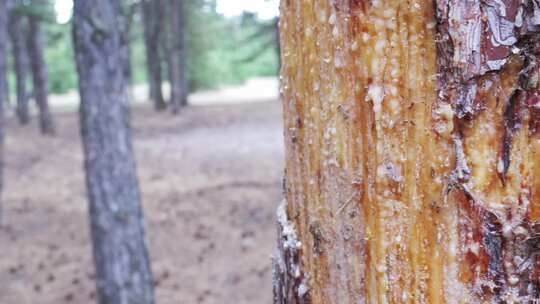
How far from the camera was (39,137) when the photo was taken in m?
17.8

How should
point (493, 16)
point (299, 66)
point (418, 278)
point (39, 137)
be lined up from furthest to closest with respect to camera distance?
point (39, 137) < point (299, 66) < point (418, 278) < point (493, 16)

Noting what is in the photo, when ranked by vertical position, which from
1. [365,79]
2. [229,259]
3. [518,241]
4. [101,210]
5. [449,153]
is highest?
[365,79]

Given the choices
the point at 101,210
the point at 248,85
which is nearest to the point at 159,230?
the point at 101,210

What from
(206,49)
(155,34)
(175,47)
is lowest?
(175,47)

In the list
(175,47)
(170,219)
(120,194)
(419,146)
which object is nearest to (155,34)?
(175,47)

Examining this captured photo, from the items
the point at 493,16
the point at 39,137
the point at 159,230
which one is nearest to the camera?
the point at 493,16

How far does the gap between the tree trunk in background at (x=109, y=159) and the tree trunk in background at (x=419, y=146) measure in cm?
383

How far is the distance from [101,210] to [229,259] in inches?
103

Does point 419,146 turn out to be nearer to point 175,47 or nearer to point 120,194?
point 120,194

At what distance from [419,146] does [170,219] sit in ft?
27.1

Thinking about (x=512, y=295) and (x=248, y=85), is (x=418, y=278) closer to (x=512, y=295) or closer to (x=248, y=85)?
(x=512, y=295)

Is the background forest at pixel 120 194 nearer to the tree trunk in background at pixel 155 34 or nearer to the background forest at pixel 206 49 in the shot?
the tree trunk in background at pixel 155 34

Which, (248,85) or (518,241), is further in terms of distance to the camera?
(248,85)

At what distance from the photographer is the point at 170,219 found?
8.88m
